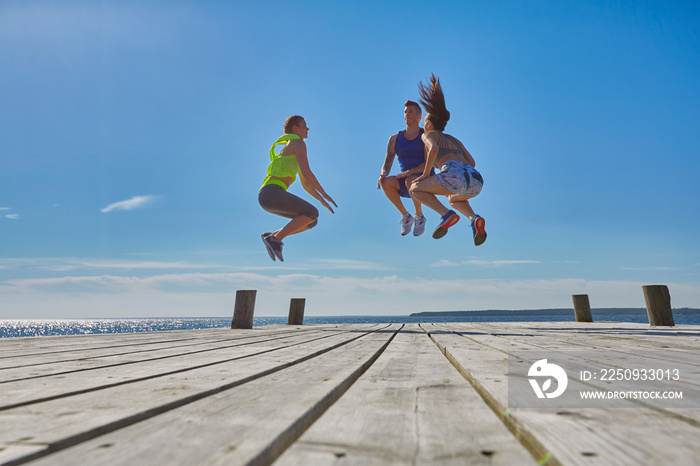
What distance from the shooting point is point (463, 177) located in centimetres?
537

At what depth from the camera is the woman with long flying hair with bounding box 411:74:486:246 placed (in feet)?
17.7

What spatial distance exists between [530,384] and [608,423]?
0.40 meters

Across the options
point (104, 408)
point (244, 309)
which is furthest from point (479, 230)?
point (104, 408)

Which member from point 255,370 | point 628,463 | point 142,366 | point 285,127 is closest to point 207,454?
point 628,463

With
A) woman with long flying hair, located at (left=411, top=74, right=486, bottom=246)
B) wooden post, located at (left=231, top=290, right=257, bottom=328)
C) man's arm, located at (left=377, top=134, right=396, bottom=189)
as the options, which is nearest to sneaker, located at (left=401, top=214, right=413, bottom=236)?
man's arm, located at (left=377, top=134, right=396, bottom=189)

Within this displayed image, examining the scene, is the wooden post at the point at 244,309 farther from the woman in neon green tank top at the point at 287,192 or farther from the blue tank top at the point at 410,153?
the blue tank top at the point at 410,153

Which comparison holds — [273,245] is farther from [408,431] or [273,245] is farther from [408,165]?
[408,431]

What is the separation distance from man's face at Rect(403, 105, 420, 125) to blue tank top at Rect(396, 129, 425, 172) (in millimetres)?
246

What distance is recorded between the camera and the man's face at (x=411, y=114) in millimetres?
6746

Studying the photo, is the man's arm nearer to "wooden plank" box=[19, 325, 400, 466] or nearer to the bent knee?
the bent knee

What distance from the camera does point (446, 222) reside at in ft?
18.7

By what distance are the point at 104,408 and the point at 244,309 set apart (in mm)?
5482

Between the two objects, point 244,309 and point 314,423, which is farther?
point 244,309

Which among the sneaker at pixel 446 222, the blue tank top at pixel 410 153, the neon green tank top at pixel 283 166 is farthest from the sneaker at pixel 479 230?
the neon green tank top at pixel 283 166
